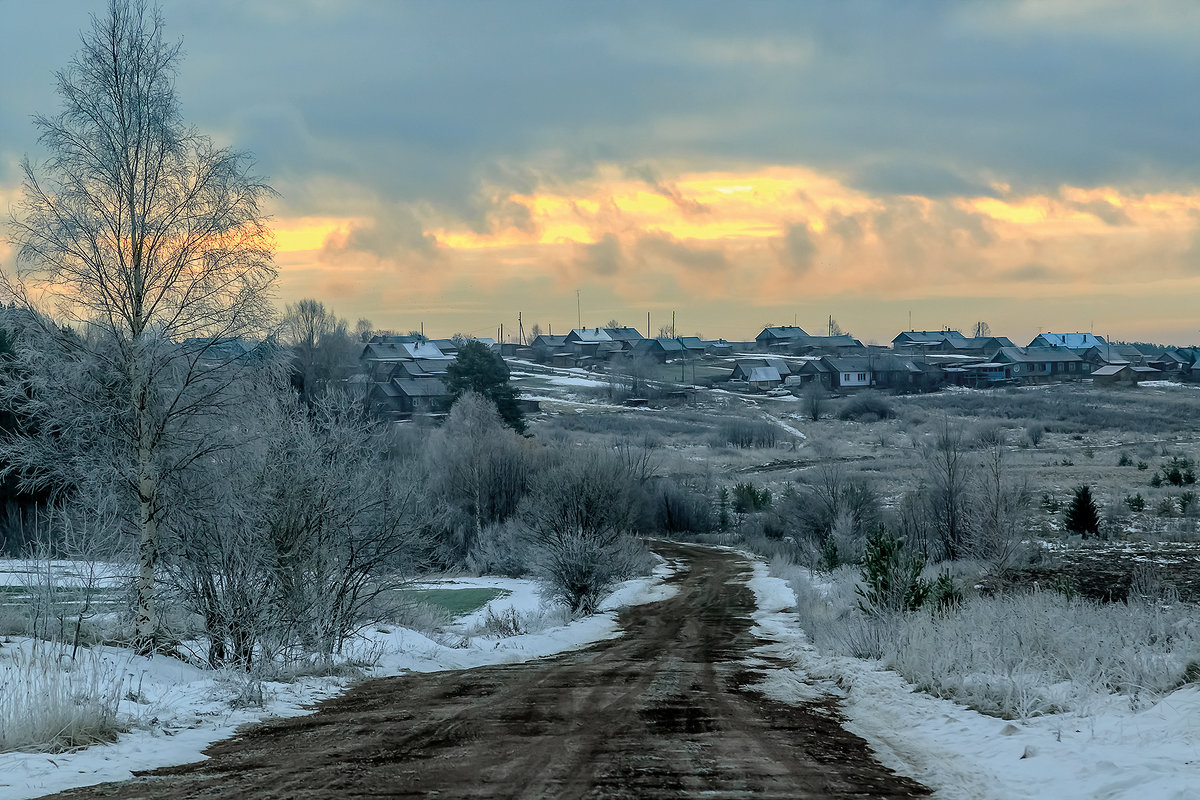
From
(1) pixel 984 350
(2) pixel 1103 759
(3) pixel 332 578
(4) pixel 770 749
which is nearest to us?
(2) pixel 1103 759

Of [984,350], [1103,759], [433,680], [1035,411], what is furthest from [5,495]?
[984,350]

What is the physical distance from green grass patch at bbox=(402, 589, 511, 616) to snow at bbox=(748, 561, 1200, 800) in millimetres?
26263

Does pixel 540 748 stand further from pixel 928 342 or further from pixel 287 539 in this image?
pixel 928 342

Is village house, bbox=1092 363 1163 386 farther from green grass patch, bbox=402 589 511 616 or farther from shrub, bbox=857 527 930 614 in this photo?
shrub, bbox=857 527 930 614

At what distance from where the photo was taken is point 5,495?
50.1 metres

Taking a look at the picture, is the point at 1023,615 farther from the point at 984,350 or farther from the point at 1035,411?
the point at 984,350

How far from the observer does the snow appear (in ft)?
Answer: 23.0

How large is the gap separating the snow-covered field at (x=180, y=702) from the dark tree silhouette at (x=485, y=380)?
56837 mm

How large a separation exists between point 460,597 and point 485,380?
1550 inches

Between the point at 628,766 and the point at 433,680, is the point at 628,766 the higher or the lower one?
the higher one

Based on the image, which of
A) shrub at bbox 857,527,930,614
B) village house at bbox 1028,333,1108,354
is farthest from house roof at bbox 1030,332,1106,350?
shrub at bbox 857,527,930,614

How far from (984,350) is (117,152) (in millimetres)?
172131

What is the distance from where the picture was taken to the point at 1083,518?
143 ft

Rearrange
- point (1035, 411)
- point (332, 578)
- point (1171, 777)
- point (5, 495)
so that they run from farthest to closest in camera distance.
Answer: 1. point (1035, 411)
2. point (5, 495)
3. point (332, 578)
4. point (1171, 777)
